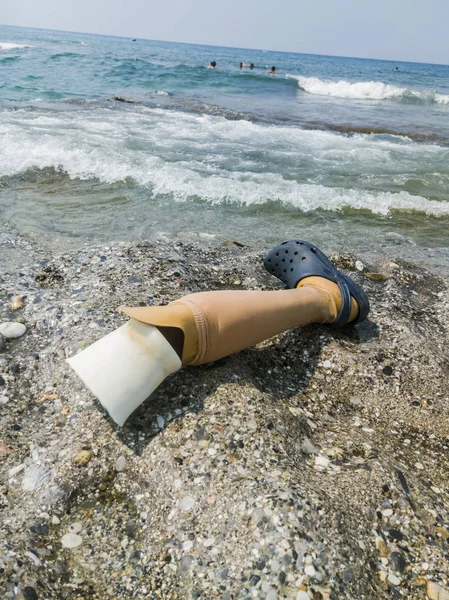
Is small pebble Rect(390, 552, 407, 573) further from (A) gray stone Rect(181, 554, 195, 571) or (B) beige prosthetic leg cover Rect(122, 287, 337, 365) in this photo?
(B) beige prosthetic leg cover Rect(122, 287, 337, 365)

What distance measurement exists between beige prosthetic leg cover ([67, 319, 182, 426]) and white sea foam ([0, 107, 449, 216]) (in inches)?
171

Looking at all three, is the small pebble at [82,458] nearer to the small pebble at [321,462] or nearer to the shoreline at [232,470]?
the shoreline at [232,470]

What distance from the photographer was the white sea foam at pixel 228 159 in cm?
653

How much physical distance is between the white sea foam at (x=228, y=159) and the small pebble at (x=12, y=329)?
3.68m

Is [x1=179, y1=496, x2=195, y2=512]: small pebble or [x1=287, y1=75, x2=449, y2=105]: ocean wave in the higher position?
[x1=287, y1=75, x2=449, y2=105]: ocean wave

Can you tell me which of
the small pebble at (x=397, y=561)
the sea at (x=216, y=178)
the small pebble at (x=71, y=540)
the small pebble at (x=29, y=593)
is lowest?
Answer: the sea at (x=216, y=178)

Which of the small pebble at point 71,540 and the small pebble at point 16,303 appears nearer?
the small pebble at point 71,540

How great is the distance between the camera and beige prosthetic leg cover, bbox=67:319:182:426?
2.04m

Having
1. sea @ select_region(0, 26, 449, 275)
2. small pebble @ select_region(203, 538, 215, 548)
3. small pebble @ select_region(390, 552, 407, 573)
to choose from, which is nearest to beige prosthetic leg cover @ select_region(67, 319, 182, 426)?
small pebble @ select_region(203, 538, 215, 548)

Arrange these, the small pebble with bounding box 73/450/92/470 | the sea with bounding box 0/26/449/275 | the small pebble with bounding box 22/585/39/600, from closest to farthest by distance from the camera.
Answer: the small pebble with bounding box 22/585/39/600, the small pebble with bounding box 73/450/92/470, the sea with bounding box 0/26/449/275

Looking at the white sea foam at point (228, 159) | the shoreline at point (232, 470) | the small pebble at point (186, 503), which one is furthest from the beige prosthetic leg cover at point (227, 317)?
the white sea foam at point (228, 159)

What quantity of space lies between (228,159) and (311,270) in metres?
5.75

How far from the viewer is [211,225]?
5473 mm

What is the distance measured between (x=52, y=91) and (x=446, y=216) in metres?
14.6
